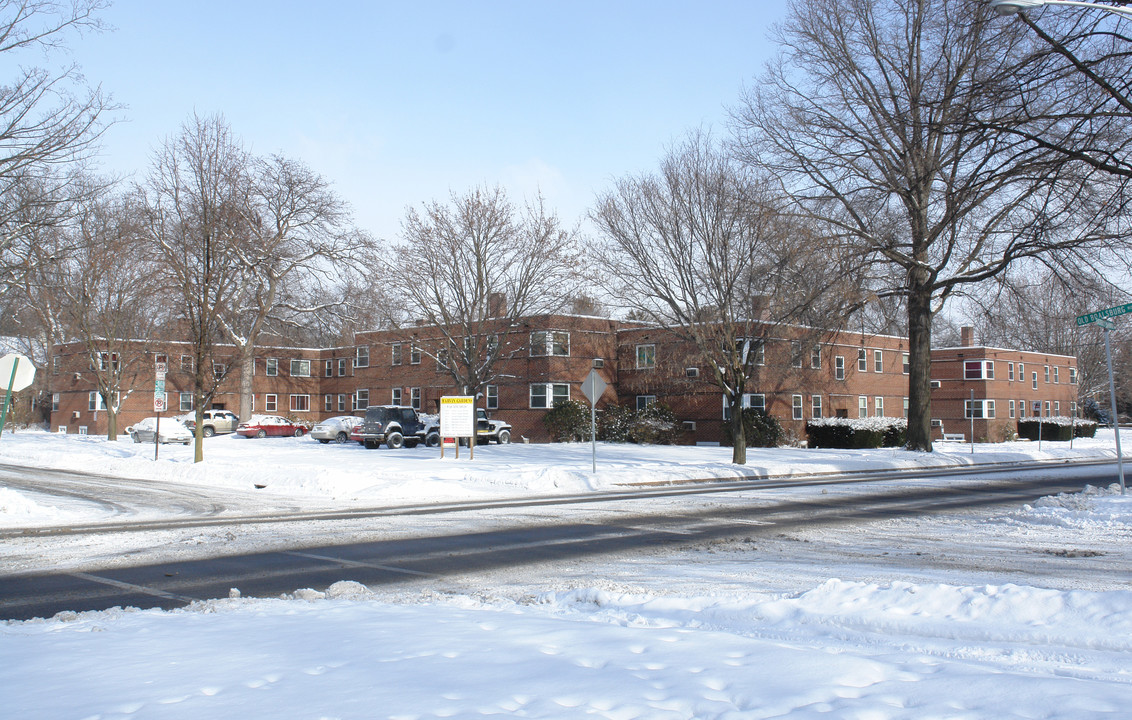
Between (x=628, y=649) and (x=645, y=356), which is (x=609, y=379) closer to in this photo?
(x=645, y=356)

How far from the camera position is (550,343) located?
45656 millimetres

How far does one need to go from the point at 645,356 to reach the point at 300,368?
32.7m

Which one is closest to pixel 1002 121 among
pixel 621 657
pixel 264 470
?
pixel 621 657

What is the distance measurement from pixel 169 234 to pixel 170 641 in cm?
2526

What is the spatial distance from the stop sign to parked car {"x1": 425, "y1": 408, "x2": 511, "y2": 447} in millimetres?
25157

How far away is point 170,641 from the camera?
5.93 meters

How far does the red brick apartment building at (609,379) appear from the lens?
4462 cm

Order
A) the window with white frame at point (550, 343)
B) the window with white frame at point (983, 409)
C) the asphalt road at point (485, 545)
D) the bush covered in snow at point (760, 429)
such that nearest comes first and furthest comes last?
the asphalt road at point (485, 545) → the bush covered in snow at point (760, 429) → the window with white frame at point (550, 343) → the window with white frame at point (983, 409)

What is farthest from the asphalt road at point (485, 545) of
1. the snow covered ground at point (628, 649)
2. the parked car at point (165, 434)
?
the parked car at point (165, 434)

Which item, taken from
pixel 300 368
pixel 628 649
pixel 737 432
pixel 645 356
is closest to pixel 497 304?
pixel 645 356

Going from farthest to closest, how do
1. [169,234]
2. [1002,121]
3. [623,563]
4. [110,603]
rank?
1. [169,234]
2. [1002,121]
3. [623,563]
4. [110,603]

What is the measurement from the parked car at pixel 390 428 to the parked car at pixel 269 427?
16193mm

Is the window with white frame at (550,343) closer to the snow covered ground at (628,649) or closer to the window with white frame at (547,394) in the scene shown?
the window with white frame at (547,394)

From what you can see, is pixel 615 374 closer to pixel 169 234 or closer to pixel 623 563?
pixel 169 234
